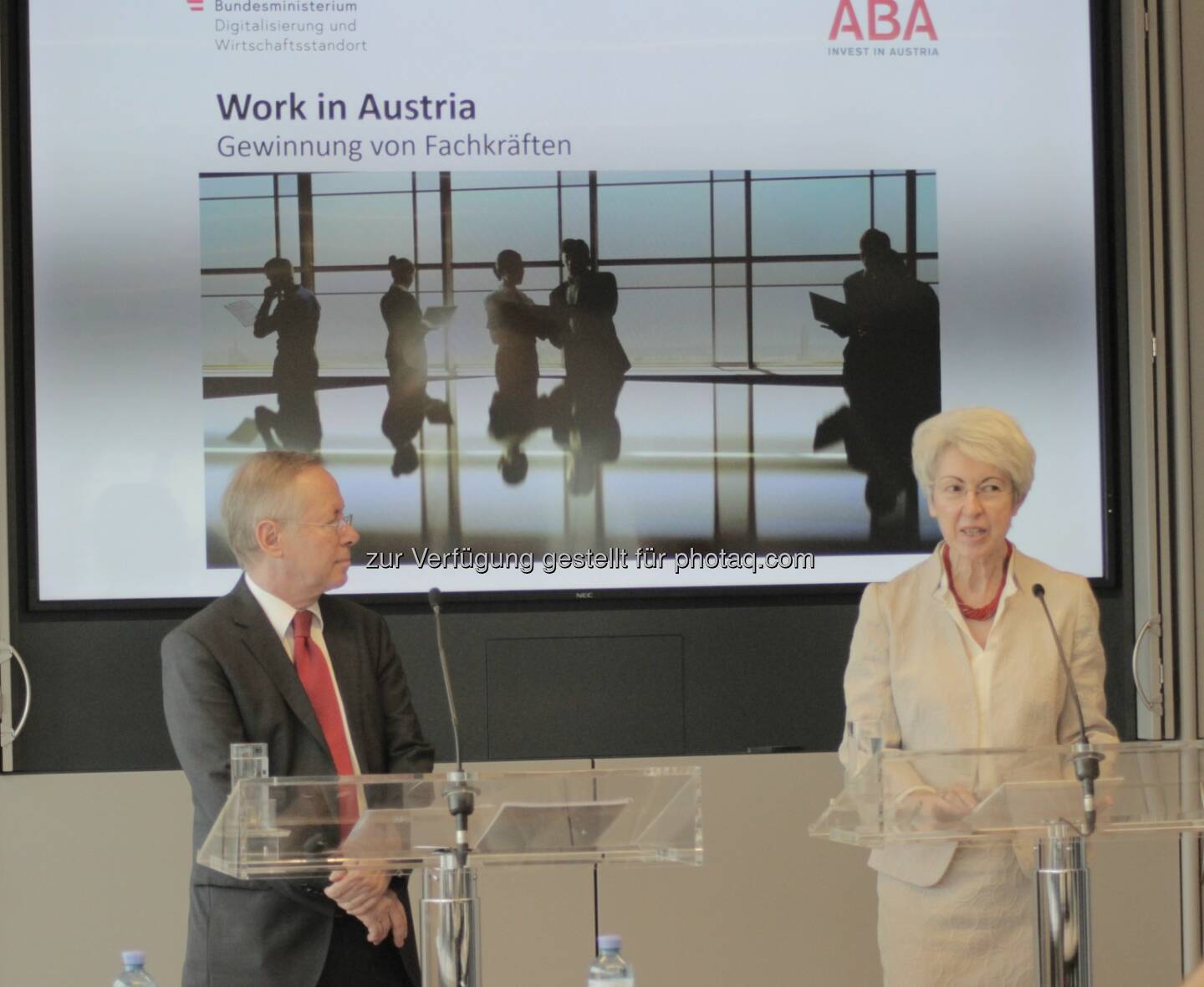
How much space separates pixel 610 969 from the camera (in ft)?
8.25

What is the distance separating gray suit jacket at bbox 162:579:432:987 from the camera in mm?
3027

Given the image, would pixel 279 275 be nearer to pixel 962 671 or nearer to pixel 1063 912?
→ pixel 962 671

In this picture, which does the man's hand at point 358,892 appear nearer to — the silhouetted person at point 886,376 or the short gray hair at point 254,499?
the short gray hair at point 254,499

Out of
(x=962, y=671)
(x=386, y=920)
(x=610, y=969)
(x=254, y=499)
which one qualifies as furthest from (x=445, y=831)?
(x=962, y=671)

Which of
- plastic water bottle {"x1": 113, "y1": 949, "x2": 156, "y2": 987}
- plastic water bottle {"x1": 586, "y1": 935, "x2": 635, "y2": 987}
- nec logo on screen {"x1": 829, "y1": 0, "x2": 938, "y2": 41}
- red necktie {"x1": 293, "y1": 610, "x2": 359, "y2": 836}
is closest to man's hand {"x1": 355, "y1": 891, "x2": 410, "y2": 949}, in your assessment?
red necktie {"x1": 293, "y1": 610, "x2": 359, "y2": 836}

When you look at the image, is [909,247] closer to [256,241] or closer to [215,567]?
[256,241]

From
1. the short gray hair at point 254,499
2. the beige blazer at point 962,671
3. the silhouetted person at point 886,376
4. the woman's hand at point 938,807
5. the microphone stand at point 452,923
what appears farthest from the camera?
the silhouetted person at point 886,376

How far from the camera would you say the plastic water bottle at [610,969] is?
2.47 m

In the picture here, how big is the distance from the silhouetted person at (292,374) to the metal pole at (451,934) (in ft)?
8.60

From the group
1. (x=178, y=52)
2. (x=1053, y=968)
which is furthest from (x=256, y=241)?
(x=1053, y=968)

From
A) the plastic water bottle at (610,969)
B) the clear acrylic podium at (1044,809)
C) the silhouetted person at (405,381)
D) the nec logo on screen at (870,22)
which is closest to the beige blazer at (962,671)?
the clear acrylic podium at (1044,809)

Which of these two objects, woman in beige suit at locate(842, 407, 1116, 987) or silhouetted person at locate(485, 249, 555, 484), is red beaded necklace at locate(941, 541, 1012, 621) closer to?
woman in beige suit at locate(842, 407, 1116, 987)

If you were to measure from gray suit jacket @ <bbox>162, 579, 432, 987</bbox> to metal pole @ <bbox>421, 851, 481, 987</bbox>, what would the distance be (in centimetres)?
73

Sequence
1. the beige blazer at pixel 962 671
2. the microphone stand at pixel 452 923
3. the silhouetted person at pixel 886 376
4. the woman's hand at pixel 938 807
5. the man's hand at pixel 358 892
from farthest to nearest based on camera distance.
Answer: the silhouetted person at pixel 886 376, the beige blazer at pixel 962 671, the man's hand at pixel 358 892, the woman's hand at pixel 938 807, the microphone stand at pixel 452 923
